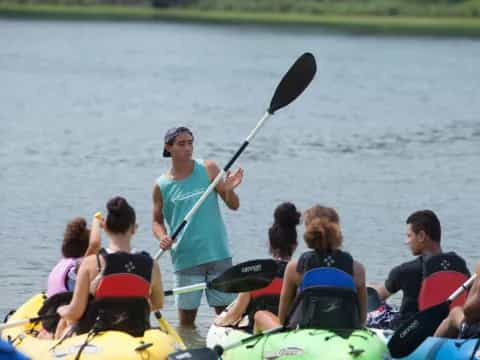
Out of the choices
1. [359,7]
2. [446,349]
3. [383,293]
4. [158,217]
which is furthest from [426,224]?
[359,7]

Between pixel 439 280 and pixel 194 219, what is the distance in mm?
2339

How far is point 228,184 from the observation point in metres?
11.5

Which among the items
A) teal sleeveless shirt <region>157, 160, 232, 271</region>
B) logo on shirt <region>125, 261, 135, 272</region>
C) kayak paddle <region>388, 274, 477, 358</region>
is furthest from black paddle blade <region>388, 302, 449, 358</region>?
teal sleeveless shirt <region>157, 160, 232, 271</region>

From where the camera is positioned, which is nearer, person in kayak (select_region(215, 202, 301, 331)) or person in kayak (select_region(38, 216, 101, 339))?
person in kayak (select_region(215, 202, 301, 331))

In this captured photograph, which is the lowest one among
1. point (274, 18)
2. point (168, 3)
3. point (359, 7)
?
point (274, 18)

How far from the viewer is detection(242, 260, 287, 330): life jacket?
33.7 feet

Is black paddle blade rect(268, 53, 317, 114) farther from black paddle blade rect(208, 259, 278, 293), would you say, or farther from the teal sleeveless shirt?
Answer: black paddle blade rect(208, 259, 278, 293)

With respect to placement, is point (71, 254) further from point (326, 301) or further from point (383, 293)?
point (383, 293)

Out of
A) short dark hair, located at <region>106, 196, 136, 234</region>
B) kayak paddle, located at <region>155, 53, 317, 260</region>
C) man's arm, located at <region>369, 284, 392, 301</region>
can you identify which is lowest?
man's arm, located at <region>369, 284, 392, 301</region>

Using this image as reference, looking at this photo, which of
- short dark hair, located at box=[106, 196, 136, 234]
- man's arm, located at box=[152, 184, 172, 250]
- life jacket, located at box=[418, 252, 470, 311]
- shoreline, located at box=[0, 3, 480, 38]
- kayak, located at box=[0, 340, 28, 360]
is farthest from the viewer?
shoreline, located at box=[0, 3, 480, 38]

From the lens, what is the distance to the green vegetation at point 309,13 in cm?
8512

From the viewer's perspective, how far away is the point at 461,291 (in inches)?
398

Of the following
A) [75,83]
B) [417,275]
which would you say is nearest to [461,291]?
[417,275]

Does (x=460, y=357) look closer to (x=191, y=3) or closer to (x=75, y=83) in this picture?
(x=75, y=83)
